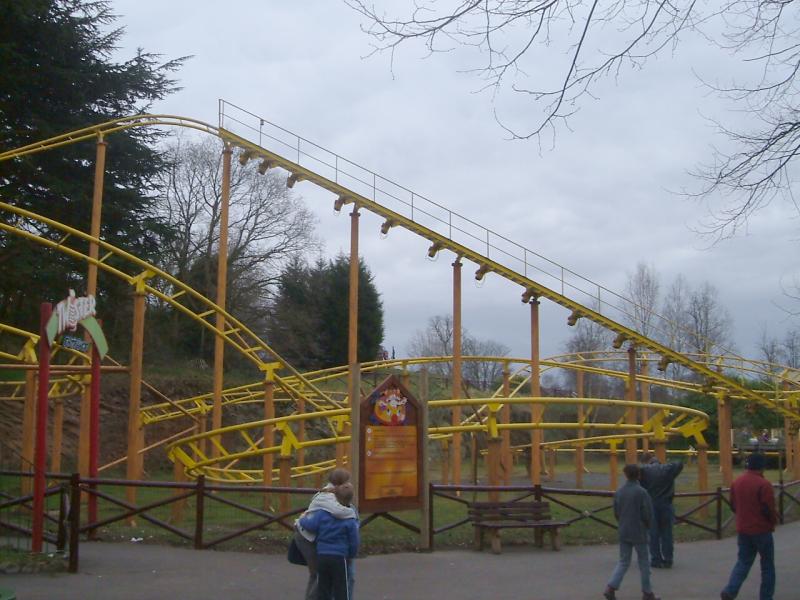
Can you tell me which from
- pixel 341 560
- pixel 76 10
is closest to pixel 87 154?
pixel 76 10

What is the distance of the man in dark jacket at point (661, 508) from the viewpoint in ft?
37.3

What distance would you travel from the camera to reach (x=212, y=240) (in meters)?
42.5

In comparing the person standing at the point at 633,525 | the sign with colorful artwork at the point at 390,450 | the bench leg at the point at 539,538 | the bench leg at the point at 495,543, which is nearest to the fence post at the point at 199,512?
the sign with colorful artwork at the point at 390,450

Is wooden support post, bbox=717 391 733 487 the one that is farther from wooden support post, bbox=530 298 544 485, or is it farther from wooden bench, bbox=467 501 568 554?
wooden bench, bbox=467 501 568 554

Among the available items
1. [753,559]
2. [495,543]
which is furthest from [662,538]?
[753,559]

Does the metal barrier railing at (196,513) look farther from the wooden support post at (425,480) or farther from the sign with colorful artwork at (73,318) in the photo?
the sign with colorful artwork at (73,318)

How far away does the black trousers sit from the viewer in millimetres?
7027

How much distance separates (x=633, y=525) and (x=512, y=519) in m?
3.23

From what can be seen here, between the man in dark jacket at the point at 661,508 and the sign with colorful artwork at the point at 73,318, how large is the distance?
318 inches

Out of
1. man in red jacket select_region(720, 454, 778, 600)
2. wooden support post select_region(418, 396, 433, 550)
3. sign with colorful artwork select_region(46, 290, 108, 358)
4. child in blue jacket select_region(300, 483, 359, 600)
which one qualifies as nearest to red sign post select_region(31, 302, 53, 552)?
sign with colorful artwork select_region(46, 290, 108, 358)

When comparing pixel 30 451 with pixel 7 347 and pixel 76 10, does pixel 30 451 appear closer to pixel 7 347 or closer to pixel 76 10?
pixel 7 347

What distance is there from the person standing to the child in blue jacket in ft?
10.7

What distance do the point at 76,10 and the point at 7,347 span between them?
12.2 m

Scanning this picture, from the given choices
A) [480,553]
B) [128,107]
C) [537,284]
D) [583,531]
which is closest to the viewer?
[480,553]
